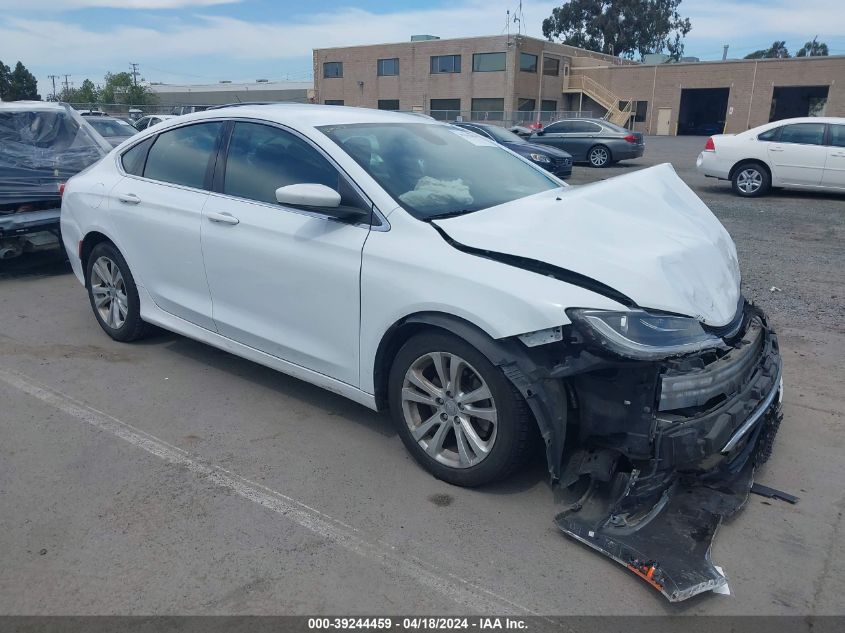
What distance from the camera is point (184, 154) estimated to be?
15.8ft

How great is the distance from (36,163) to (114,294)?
3.52m

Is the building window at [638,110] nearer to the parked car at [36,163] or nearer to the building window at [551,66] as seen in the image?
the building window at [551,66]

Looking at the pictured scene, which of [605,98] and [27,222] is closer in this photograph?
[27,222]

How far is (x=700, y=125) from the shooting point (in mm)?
53031

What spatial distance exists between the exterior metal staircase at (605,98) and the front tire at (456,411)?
50790 millimetres

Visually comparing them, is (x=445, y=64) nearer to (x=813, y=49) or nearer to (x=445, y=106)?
(x=445, y=106)

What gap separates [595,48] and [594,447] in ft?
279

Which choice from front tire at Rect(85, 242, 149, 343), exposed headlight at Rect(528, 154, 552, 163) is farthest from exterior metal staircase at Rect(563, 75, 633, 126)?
front tire at Rect(85, 242, 149, 343)

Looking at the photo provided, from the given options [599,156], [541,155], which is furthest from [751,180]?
[599,156]

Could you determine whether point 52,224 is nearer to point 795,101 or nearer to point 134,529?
point 134,529

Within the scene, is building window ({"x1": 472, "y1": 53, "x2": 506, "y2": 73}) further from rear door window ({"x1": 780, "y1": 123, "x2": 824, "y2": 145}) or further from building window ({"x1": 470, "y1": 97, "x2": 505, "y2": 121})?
rear door window ({"x1": 780, "y1": 123, "x2": 824, "y2": 145})

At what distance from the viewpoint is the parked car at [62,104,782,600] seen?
2.97 metres

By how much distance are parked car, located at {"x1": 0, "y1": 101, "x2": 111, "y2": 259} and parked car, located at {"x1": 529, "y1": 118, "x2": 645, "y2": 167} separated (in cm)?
1548

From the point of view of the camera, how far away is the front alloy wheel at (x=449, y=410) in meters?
3.30
